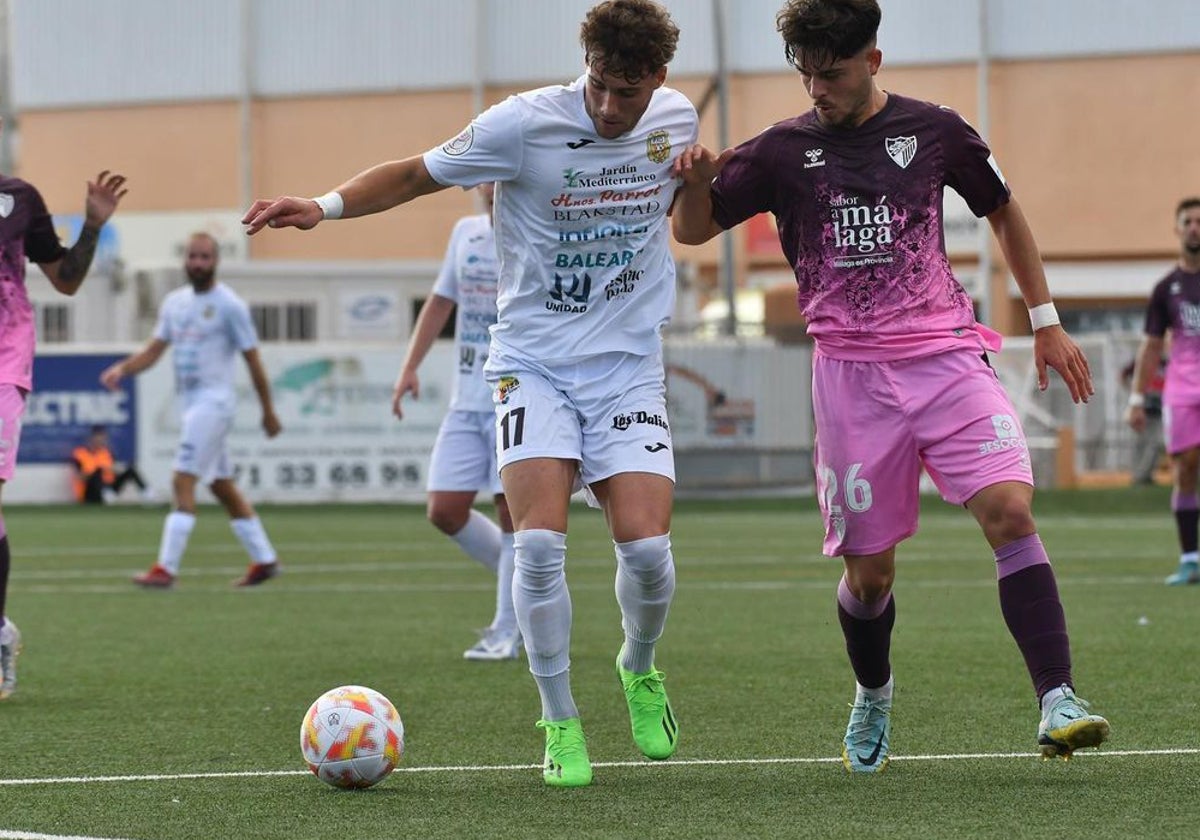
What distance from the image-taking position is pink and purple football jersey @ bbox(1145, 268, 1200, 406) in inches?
518

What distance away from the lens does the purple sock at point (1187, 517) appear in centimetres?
1338

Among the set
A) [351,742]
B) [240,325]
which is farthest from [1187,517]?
[351,742]

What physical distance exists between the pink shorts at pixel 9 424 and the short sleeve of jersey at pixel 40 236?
0.58m

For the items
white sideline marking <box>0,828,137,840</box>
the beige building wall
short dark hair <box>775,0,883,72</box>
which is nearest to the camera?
white sideline marking <box>0,828,137,840</box>

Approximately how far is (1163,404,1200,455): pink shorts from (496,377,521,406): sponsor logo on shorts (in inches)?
316

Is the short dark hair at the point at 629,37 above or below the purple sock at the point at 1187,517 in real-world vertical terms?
above

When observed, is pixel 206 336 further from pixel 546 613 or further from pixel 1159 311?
pixel 546 613

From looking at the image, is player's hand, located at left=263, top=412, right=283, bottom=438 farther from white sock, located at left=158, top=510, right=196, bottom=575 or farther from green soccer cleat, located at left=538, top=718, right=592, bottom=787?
green soccer cleat, located at left=538, top=718, right=592, bottom=787

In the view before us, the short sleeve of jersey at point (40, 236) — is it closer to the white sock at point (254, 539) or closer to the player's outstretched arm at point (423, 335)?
the player's outstretched arm at point (423, 335)

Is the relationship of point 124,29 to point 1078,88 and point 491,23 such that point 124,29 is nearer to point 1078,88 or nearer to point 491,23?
point 491,23

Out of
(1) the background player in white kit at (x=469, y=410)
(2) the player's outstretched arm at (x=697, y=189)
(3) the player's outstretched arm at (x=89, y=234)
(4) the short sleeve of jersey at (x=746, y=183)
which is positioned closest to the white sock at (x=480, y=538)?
(1) the background player in white kit at (x=469, y=410)

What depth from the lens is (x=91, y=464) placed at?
24969 mm

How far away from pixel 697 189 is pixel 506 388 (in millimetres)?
822

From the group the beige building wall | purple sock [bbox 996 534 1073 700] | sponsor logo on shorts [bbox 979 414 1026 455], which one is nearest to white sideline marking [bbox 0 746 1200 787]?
purple sock [bbox 996 534 1073 700]
